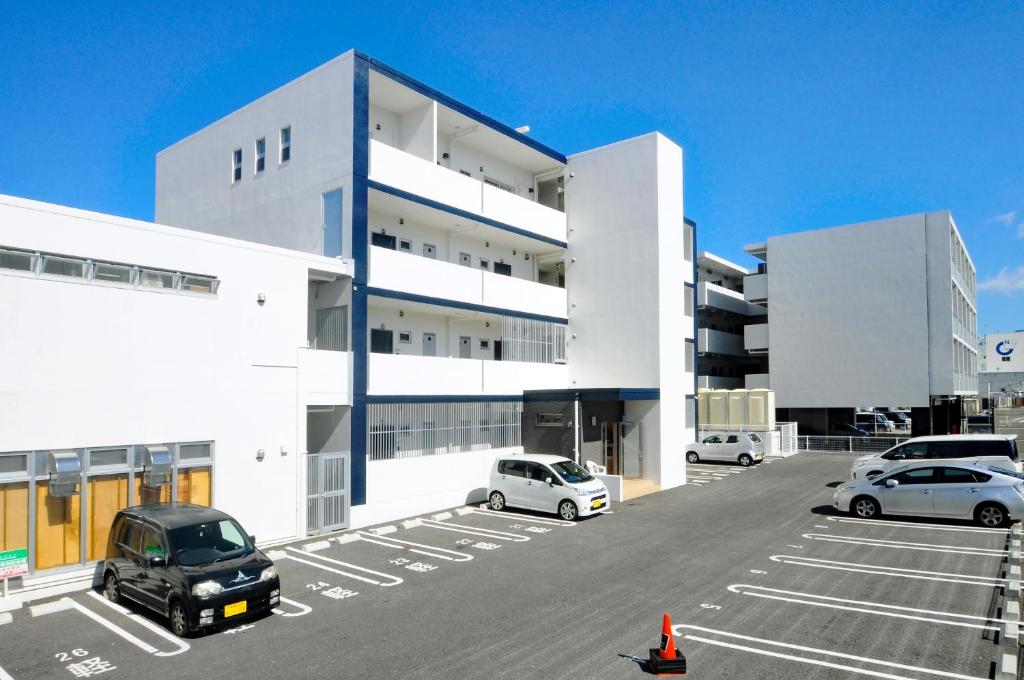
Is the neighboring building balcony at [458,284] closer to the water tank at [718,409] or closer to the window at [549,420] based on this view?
the window at [549,420]

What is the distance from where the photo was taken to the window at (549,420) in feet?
73.4

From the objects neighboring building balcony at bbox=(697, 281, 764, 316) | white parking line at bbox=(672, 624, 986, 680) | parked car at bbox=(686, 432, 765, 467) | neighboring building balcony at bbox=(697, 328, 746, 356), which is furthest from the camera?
neighboring building balcony at bbox=(697, 328, 746, 356)

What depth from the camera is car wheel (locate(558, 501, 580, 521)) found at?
17672 millimetres

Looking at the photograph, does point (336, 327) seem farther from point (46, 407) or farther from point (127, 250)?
point (46, 407)

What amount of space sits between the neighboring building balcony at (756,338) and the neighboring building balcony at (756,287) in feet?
6.48

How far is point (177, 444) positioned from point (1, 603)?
3817mm

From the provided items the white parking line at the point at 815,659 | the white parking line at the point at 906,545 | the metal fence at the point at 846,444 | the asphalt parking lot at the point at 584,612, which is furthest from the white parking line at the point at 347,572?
the metal fence at the point at 846,444

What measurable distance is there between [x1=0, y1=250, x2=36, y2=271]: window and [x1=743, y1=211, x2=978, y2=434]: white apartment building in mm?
40327

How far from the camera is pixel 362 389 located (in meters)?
17.5

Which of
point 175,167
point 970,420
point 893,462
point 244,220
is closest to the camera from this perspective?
point 244,220

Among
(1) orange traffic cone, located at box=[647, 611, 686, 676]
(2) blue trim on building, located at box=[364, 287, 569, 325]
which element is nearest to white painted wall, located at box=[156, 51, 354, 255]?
(2) blue trim on building, located at box=[364, 287, 569, 325]

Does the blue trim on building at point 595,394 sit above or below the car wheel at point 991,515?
above

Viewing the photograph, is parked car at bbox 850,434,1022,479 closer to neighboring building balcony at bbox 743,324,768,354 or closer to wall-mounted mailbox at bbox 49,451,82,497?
wall-mounted mailbox at bbox 49,451,82,497

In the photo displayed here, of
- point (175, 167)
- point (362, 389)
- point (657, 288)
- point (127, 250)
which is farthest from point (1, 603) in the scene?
point (657, 288)
